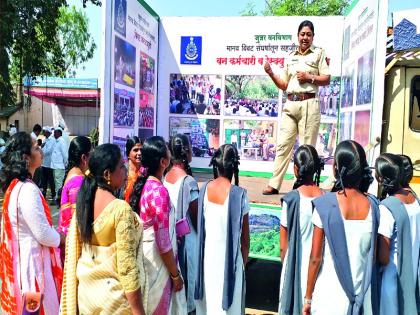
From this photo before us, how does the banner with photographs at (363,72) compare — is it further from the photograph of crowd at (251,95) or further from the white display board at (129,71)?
the white display board at (129,71)

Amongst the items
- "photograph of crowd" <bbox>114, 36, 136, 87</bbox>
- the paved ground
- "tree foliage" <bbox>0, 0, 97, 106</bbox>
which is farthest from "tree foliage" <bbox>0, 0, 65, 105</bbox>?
the paved ground

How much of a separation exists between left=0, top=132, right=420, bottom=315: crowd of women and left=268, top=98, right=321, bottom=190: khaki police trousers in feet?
5.23

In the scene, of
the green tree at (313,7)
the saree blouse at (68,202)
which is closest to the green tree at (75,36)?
the green tree at (313,7)

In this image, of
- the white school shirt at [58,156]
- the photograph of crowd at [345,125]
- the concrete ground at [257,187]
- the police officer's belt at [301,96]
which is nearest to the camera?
the concrete ground at [257,187]

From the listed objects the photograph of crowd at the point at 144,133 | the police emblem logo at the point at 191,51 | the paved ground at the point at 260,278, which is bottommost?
the paved ground at the point at 260,278

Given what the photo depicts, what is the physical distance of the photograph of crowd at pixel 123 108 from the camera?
423cm

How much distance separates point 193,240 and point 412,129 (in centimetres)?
223

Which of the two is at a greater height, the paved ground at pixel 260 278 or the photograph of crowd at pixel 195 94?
the photograph of crowd at pixel 195 94

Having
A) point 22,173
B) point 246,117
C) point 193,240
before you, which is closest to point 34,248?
point 22,173

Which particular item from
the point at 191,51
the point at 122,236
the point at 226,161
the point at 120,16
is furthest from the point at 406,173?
the point at 191,51

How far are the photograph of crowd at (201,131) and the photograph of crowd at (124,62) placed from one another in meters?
1.24

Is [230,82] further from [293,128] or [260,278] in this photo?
[260,278]

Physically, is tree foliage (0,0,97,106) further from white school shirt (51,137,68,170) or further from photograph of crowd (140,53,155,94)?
photograph of crowd (140,53,155,94)

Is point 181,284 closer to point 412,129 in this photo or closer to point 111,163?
point 111,163
